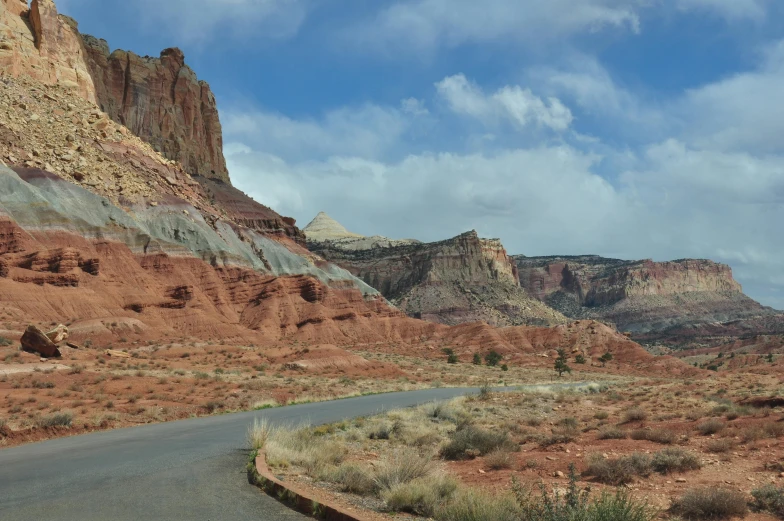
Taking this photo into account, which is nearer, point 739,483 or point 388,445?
point 739,483

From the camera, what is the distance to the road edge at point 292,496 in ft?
24.1

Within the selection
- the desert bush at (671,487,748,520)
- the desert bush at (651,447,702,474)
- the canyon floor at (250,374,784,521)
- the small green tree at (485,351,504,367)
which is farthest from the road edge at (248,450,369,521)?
the small green tree at (485,351,504,367)

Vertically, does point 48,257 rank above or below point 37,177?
below

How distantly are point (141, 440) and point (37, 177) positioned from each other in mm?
57923

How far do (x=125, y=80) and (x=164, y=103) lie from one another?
24.4 ft

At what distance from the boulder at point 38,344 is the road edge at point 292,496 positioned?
27528 mm

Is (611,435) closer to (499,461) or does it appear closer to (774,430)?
(774,430)

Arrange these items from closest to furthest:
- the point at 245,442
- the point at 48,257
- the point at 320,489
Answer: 1. the point at 320,489
2. the point at 245,442
3. the point at 48,257

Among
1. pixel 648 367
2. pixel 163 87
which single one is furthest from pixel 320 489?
pixel 163 87

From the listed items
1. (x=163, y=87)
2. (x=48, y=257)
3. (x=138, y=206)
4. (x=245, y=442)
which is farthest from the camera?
(x=163, y=87)

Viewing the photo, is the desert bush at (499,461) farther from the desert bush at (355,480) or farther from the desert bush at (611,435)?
the desert bush at (611,435)

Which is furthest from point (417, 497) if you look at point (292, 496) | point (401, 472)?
point (292, 496)

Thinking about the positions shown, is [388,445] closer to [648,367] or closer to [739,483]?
[739,483]

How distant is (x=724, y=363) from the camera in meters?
86.4
